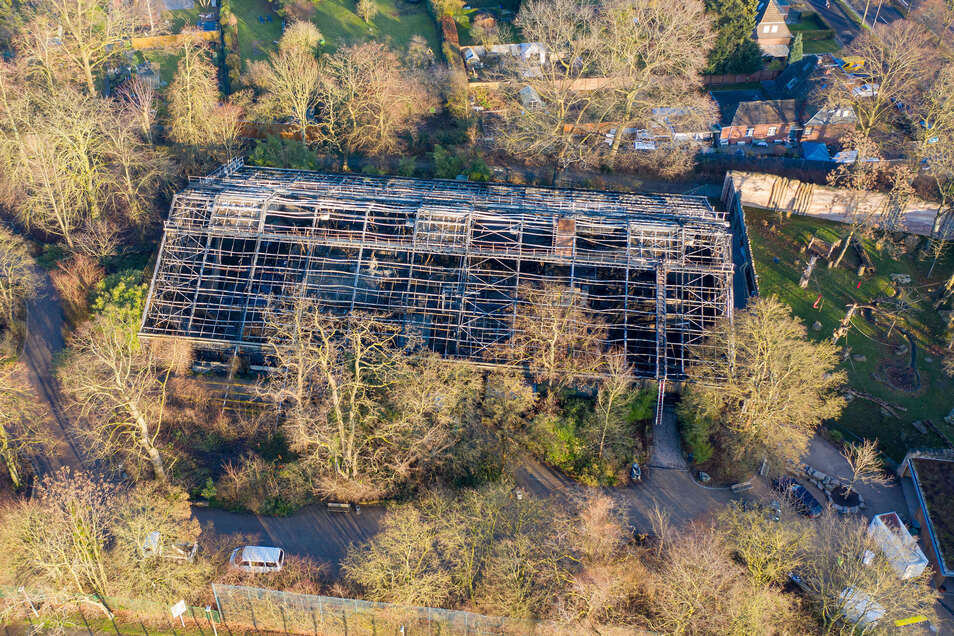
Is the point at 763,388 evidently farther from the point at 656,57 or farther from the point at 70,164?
the point at 70,164

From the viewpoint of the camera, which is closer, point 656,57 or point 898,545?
point 898,545

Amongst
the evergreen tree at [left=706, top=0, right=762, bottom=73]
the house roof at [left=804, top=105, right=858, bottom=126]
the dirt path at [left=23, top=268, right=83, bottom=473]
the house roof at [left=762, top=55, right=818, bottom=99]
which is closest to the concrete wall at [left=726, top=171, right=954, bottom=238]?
the house roof at [left=804, top=105, right=858, bottom=126]

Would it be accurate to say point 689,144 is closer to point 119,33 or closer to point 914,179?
point 914,179

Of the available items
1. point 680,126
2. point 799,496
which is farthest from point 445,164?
point 799,496

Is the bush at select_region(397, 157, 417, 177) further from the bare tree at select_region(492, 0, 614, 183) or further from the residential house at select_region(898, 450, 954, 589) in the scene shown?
the residential house at select_region(898, 450, 954, 589)

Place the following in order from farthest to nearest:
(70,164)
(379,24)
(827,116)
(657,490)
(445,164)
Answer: (379,24) → (827,116) → (445,164) → (70,164) → (657,490)

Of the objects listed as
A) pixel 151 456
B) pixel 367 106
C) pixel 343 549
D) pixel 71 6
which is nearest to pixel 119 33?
pixel 71 6

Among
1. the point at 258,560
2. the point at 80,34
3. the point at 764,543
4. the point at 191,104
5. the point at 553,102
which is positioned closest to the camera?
the point at 764,543
